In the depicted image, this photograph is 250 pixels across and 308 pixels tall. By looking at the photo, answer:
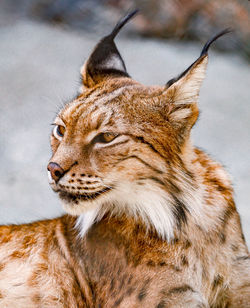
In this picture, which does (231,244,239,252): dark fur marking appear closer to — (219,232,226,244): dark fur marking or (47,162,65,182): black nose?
(219,232,226,244): dark fur marking

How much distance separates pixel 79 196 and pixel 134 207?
1.22ft

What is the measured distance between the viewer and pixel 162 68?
22.9 feet

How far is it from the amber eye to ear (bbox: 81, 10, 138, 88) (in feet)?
1.88

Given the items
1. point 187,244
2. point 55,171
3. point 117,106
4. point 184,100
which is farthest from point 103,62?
point 187,244

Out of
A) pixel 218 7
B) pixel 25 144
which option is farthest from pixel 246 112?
pixel 25 144

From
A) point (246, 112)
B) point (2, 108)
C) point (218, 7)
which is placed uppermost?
point (218, 7)

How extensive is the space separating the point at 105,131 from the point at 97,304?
0.91m

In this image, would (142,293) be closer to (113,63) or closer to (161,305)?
(161,305)

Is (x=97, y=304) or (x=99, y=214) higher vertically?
(x=99, y=214)

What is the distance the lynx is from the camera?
2.79m

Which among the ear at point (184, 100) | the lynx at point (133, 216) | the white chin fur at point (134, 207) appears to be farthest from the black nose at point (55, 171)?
the ear at point (184, 100)

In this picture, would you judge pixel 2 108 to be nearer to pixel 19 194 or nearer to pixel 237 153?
pixel 19 194

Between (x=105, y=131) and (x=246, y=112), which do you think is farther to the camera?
(x=246, y=112)

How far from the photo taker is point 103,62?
3385 millimetres
